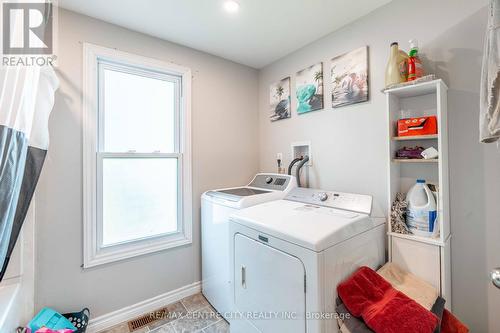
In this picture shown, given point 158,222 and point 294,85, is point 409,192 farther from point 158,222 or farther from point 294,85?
point 158,222

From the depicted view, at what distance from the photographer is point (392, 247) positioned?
1.43 meters

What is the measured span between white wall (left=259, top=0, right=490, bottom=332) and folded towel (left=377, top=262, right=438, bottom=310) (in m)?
0.29

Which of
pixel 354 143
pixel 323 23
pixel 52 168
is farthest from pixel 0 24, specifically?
pixel 354 143

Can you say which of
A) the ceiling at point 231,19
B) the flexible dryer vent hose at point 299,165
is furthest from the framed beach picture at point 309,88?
the flexible dryer vent hose at point 299,165

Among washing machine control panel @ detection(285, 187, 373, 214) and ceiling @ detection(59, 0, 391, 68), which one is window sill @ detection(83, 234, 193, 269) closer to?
washing machine control panel @ detection(285, 187, 373, 214)

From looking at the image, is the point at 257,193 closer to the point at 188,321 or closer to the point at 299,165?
the point at 299,165

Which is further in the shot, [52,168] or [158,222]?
[158,222]

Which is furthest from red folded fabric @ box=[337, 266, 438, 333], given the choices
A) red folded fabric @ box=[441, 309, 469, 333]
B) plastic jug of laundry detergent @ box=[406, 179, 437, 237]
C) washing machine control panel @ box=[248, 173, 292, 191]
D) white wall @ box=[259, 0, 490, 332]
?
washing machine control panel @ box=[248, 173, 292, 191]

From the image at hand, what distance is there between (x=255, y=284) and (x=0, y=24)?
1757 millimetres

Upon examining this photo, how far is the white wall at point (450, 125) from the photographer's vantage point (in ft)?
4.16

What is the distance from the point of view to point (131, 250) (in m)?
1.88

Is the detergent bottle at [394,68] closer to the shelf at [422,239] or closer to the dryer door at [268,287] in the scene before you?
the shelf at [422,239]

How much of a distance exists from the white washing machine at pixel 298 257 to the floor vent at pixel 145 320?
30.5 inches

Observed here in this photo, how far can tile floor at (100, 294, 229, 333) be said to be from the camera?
→ 1742mm
